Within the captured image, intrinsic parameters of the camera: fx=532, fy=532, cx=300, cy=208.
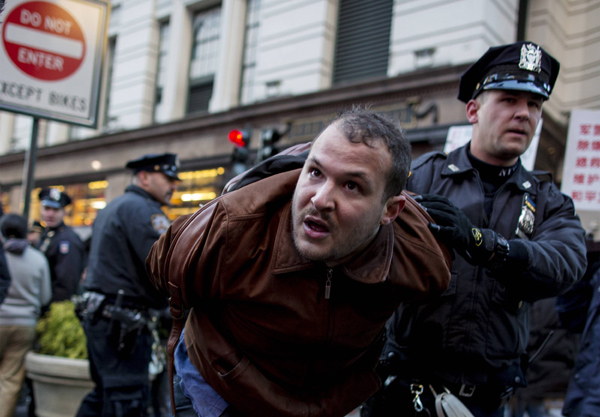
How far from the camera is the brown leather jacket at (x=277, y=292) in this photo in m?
1.82

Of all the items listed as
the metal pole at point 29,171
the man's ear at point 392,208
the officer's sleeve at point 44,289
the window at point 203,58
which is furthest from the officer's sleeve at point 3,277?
the window at point 203,58

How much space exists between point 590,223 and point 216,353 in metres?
4.00

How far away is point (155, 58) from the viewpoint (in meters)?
16.5

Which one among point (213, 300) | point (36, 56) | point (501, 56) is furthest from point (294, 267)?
point (36, 56)

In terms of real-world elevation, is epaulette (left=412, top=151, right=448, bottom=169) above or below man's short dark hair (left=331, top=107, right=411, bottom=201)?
above

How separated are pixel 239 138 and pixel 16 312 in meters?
4.33

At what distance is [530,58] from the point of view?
2477 mm

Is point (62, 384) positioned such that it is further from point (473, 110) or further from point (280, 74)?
point (280, 74)

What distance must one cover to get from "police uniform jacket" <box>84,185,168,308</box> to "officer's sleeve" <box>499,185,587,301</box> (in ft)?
9.67

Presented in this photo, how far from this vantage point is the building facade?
9914mm

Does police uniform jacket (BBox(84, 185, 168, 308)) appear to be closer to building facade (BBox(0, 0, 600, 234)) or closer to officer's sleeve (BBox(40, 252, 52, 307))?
officer's sleeve (BBox(40, 252, 52, 307))

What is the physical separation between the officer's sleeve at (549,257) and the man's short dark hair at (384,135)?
23.7 inches

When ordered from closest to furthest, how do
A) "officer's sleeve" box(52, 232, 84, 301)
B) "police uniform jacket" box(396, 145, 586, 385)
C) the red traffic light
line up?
1. "police uniform jacket" box(396, 145, 586, 385)
2. "officer's sleeve" box(52, 232, 84, 301)
3. the red traffic light

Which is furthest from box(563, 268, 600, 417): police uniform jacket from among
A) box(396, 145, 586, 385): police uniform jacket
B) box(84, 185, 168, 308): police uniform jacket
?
box(84, 185, 168, 308): police uniform jacket
